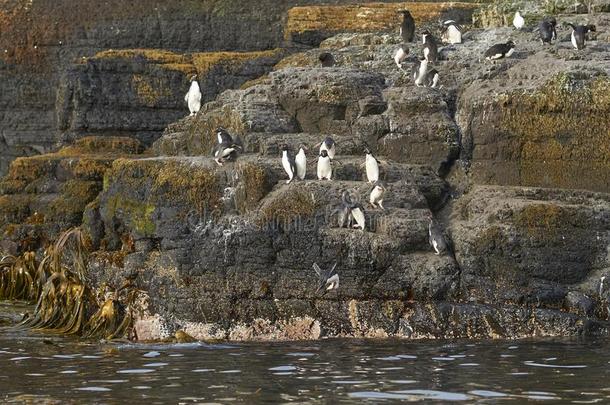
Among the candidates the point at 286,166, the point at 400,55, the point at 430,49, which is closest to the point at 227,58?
the point at 400,55

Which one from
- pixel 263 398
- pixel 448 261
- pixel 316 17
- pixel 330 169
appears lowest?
pixel 263 398

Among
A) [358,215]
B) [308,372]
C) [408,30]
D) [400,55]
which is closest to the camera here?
[308,372]

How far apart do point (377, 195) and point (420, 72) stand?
11.7ft

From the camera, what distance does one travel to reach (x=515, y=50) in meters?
21.2

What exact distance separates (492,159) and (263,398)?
7.77 meters

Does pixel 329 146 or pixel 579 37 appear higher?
pixel 579 37

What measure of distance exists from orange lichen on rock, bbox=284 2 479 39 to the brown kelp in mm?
9754

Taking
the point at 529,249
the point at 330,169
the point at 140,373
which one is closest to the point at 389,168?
the point at 330,169

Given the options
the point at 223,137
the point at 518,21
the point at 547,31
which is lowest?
the point at 223,137

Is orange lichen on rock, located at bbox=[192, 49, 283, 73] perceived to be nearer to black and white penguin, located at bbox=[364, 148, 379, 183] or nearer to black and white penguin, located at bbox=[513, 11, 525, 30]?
black and white penguin, located at bbox=[513, 11, 525, 30]

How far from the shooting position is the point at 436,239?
17.4 meters

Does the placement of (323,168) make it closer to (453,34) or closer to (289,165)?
(289,165)

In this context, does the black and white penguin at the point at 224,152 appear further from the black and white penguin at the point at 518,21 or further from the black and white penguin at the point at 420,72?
the black and white penguin at the point at 518,21

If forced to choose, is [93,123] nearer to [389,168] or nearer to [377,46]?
[377,46]
